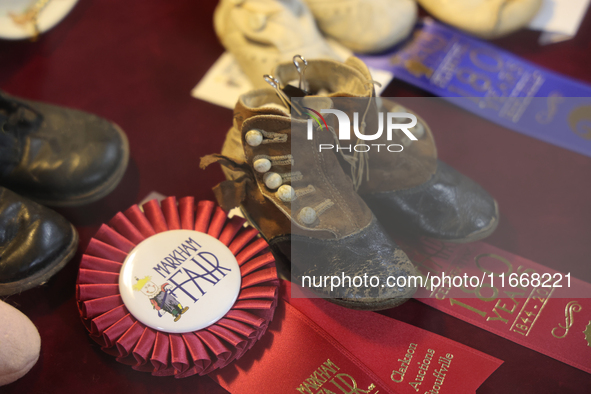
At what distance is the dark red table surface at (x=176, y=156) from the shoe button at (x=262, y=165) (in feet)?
0.97

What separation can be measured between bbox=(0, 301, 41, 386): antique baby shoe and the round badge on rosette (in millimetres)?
91

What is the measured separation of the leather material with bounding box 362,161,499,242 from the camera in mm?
819

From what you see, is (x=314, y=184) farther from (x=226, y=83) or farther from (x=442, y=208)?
(x=226, y=83)

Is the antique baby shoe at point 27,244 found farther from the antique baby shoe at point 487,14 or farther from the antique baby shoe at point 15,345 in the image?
the antique baby shoe at point 487,14

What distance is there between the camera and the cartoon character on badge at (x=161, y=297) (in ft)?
2.32

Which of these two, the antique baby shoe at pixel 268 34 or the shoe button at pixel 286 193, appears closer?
the shoe button at pixel 286 193

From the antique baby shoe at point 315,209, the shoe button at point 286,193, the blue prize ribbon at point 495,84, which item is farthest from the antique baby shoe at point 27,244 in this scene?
the blue prize ribbon at point 495,84

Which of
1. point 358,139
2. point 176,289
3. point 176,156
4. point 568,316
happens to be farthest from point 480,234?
point 176,156

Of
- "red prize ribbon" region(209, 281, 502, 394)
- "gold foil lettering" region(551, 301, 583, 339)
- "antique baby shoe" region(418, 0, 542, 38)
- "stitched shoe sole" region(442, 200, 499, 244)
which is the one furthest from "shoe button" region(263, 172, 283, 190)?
"antique baby shoe" region(418, 0, 542, 38)

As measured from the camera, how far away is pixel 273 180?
28.1 inches

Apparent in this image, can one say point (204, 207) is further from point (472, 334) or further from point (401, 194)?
point (472, 334)

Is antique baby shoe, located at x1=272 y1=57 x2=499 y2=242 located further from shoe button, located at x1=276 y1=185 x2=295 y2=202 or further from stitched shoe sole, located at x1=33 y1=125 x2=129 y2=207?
stitched shoe sole, located at x1=33 y1=125 x2=129 y2=207

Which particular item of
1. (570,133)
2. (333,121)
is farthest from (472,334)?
(570,133)

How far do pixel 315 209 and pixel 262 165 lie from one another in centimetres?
11
